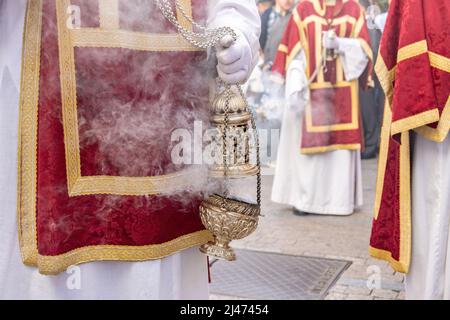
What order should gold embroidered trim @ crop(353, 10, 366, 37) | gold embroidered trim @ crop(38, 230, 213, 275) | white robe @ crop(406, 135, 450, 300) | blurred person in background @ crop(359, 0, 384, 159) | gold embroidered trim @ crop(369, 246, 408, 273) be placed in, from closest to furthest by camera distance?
gold embroidered trim @ crop(38, 230, 213, 275)
white robe @ crop(406, 135, 450, 300)
gold embroidered trim @ crop(369, 246, 408, 273)
gold embroidered trim @ crop(353, 10, 366, 37)
blurred person in background @ crop(359, 0, 384, 159)

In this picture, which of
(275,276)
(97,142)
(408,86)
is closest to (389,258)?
(408,86)

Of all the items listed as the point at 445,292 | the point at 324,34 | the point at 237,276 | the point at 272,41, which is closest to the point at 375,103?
the point at 272,41

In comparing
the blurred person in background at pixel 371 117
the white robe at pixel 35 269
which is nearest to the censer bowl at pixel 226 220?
the white robe at pixel 35 269

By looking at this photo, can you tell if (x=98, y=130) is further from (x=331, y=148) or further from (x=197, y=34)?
(x=331, y=148)

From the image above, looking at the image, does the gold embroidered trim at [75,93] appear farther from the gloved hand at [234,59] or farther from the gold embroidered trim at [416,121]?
the gold embroidered trim at [416,121]

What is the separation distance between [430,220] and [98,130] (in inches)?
75.4

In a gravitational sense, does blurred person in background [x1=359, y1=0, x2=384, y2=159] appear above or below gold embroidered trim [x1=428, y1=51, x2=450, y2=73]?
below

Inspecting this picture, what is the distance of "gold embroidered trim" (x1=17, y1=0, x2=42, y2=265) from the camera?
1621mm

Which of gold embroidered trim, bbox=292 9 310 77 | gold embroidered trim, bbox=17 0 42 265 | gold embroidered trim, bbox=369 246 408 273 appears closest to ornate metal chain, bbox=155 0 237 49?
gold embroidered trim, bbox=17 0 42 265

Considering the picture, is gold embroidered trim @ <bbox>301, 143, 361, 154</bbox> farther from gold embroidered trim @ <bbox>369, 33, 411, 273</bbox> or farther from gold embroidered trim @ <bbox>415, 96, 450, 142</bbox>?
gold embroidered trim @ <bbox>415, 96, 450, 142</bbox>

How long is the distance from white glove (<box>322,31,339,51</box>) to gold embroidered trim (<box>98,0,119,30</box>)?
4151 mm

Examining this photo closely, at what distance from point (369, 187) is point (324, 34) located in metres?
2.40

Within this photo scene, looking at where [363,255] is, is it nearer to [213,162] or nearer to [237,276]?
[237,276]

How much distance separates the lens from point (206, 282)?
6.70 ft
